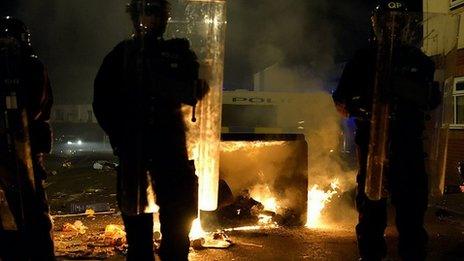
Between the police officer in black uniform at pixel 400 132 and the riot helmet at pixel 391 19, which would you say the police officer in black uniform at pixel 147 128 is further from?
the riot helmet at pixel 391 19

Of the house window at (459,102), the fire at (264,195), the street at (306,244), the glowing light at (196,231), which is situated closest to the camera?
the street at (306,244)

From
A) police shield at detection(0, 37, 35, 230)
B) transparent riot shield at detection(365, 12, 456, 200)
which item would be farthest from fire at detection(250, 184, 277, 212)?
police shield at detection(0, 37, 35, 230)

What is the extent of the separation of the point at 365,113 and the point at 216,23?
1.91 m

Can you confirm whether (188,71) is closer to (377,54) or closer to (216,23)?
(377,54)

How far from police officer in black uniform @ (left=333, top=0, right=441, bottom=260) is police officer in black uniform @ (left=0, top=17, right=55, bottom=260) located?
2.31 meters

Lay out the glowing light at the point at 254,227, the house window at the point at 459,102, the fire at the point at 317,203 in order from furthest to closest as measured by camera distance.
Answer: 1. the house window at the point at 459,102
2. the fire at the point at 317,203
3. the glowing light at the point at 254,227

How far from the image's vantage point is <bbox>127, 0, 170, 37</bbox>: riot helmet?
3035 millimetres

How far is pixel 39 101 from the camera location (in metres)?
3.29

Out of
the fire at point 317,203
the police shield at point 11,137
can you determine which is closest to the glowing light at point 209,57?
the police shield at point 11,137

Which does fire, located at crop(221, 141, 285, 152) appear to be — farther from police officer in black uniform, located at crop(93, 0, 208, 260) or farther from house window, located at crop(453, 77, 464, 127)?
house window, located at crop(453, 77, 464, 127)

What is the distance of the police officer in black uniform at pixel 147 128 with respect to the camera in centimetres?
300

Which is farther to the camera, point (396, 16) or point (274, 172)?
point (274, 172)

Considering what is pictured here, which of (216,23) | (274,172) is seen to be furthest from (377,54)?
(274,172)

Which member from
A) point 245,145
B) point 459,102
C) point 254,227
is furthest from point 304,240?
point 459,102
